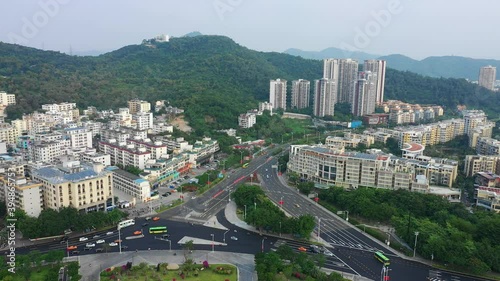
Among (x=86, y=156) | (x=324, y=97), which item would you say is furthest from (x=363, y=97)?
(x=86, y=156)

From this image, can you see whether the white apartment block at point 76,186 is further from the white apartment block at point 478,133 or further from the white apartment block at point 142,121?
the white apartment block at point 478,133

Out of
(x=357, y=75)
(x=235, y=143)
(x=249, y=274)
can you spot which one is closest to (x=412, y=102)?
(x=357, y=75)

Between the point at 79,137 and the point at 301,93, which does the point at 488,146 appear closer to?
the point at 301,93

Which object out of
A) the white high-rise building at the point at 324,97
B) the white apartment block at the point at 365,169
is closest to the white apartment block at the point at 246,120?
the white high-rise building at the point at 324,97

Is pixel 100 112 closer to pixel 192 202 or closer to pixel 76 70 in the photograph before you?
pixel 76 70

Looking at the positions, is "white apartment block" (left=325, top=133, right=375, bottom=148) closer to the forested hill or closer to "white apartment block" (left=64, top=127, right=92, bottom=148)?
the forested hill

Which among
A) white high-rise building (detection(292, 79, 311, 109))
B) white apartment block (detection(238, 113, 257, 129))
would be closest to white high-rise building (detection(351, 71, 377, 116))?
white high-rise building (detection(292, 79, 311, 109))

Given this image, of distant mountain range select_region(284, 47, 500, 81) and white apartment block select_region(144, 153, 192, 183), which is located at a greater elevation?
distant mountain range select_region(284, 47, 500, 81)
